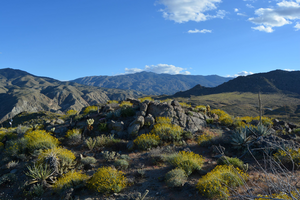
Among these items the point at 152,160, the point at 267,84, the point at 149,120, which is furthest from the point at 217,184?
the point at 267,84

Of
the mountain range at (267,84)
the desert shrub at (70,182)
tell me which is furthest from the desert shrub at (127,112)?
the mountain range at (267,84)

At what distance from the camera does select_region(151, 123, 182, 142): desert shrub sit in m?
9.70

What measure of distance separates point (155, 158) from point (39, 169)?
14.9 ft

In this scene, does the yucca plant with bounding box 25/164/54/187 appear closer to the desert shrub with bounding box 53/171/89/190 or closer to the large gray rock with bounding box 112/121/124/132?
the desert shrub with bounding box 53/171/89/190

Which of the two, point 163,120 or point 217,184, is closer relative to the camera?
point 217,184

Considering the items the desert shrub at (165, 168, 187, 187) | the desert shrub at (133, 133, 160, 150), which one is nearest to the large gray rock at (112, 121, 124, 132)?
the desert shrub at (133, 133, 160, 150)

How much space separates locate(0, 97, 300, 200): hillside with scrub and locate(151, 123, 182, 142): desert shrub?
0.05 meters

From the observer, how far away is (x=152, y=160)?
7.77 m

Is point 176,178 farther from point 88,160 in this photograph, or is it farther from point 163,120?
point 163,120

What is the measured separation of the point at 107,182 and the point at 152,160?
7.82 feet

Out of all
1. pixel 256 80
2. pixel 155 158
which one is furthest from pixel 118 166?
pixel 256 80

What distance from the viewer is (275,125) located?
11820mm

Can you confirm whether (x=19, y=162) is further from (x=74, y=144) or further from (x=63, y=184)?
(x=63, y=184)

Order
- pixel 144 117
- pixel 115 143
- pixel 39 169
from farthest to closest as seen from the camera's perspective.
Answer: pixel 144 117 → pixel 115 143 → pixel 39 169
